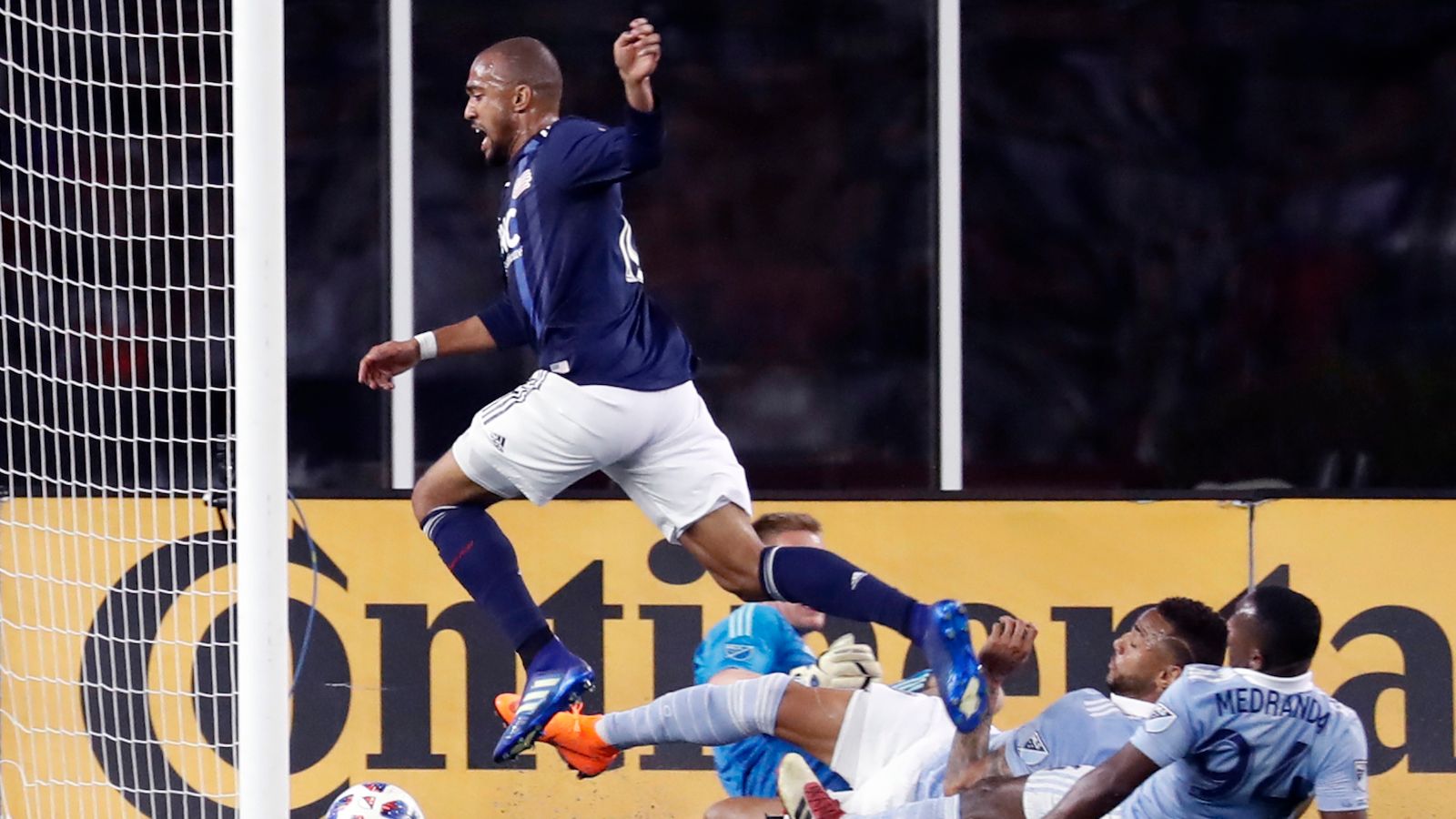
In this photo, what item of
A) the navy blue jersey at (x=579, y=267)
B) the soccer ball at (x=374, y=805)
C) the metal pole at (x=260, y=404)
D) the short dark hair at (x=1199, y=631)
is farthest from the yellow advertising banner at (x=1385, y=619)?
the metal pole at (x=260, y=404)

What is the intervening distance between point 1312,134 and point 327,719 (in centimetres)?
403

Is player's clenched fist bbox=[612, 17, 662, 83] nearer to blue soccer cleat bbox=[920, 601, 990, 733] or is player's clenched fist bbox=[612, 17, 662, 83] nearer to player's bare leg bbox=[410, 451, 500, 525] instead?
player's bare leg bbox=[410, 451, 500, 525]

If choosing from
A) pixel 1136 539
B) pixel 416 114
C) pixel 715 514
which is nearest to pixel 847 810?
pixel 715 514

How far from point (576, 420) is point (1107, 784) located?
1512 mm

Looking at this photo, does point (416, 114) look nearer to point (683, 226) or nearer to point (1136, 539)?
point (683, 226)

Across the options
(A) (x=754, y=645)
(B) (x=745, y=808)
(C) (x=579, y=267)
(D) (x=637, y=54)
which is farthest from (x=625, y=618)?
(D) (x=637, y=54)

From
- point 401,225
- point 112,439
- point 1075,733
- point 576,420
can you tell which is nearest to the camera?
point 576,420

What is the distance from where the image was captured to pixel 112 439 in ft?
22.6

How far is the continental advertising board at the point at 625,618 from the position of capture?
23.6 ft

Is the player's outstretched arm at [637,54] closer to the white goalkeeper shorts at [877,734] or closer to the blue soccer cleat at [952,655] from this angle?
the blue soccer cleat at [952,655]

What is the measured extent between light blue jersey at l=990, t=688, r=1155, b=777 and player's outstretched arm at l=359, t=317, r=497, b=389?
1.79m

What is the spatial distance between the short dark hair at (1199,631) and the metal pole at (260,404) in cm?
241

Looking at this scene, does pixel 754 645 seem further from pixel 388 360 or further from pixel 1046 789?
pixel 388 360

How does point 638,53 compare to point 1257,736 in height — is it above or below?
above
